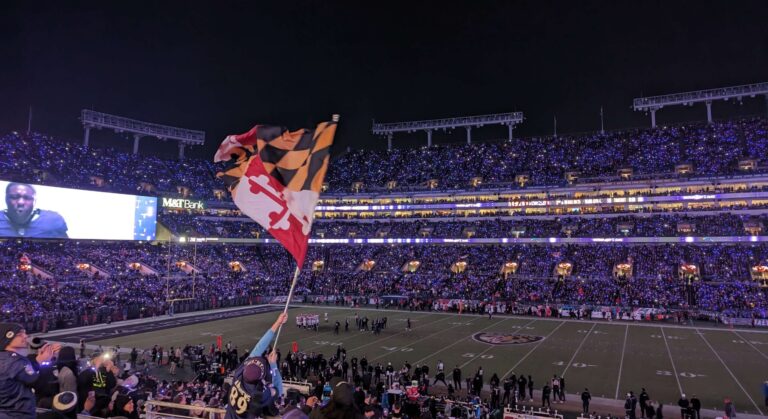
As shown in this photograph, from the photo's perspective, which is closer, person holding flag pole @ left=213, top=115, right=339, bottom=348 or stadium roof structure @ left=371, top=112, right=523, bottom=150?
person holding flag pole @ left=213, top=115, right=339, bottom=348

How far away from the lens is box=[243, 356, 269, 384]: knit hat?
181 inches

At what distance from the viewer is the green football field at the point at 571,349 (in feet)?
70.8

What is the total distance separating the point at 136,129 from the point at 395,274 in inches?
1862

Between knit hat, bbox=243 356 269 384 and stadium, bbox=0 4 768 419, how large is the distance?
0.03 metres

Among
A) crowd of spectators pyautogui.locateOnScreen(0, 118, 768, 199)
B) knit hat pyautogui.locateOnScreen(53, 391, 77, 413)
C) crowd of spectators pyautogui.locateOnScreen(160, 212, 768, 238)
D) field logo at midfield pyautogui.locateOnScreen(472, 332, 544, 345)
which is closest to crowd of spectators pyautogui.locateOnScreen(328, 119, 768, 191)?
crowd of spectators pyautogui.locateOnScreen(0, 118, 768, 199)

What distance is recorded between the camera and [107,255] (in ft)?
176

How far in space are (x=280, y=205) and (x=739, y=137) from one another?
76.7m

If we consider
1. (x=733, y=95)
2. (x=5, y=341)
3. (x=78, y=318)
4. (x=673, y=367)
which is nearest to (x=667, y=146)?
(x=733, y=95)

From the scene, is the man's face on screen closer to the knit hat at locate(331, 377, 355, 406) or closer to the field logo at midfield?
the field logo at midfield

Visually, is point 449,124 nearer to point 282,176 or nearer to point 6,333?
point 282,176

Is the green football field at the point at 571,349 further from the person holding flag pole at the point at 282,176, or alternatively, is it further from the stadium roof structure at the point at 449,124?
the stadium roof structure at the point at 449,124

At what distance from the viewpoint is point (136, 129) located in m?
76.0

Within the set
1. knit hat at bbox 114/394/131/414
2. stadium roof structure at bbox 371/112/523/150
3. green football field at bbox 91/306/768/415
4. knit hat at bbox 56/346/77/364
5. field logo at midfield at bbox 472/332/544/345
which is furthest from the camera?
stadium roof structure at bbox 371/112/523/150

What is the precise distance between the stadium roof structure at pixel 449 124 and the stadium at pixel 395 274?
39cm
